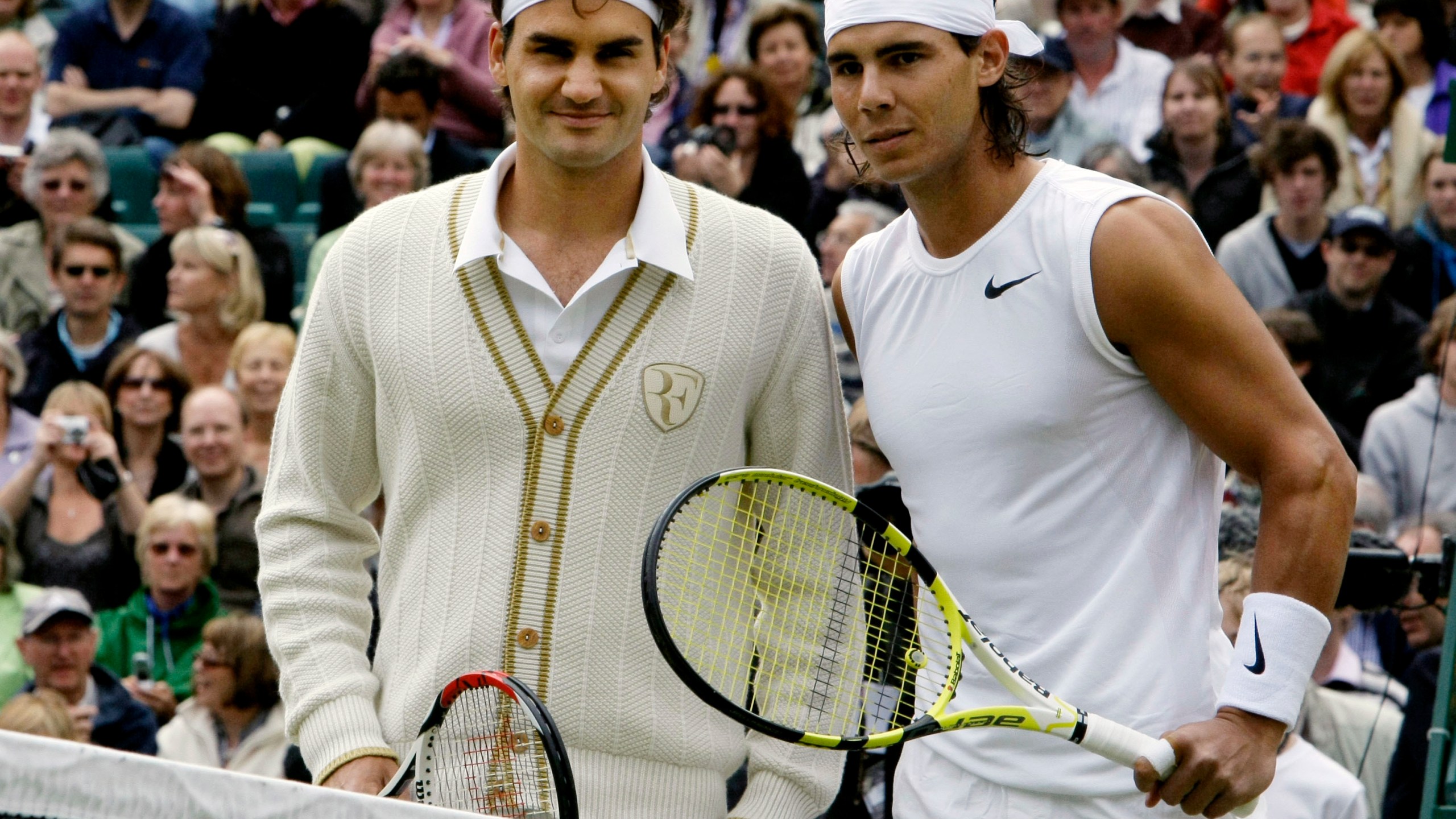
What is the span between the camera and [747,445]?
10.5 ft

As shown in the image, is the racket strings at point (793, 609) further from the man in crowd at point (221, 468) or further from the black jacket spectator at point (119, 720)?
the man in crowd at point (221, 468)

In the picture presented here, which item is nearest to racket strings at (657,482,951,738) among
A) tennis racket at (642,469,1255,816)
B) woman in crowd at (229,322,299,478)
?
tennis racket at (642,469,1255,816)

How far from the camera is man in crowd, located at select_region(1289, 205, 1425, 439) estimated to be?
7.35 meters

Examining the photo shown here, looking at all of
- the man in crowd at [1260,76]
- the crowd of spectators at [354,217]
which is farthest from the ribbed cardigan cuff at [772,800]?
the man in crowd at [1260,76]

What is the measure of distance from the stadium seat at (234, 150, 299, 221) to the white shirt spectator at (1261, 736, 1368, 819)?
6.58 m

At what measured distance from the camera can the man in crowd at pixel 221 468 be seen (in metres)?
7.02

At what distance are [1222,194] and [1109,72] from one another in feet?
3.23

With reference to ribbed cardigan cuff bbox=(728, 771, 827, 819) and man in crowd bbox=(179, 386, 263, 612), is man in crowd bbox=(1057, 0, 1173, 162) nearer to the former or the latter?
man in crowd bbox=(179, 386, 263, 612)

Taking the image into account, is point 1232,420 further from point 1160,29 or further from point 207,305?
point 1160,29

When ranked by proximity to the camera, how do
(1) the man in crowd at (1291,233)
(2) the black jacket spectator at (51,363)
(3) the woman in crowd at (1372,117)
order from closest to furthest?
(1) the man in crowd at (1291,233) < (2) the black jacket spectator at (51,363) < (3) the woman in crowd at (1372,117)

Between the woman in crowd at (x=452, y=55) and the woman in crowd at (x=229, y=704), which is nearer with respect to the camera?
the woman in crowd at (x=229, y=704)

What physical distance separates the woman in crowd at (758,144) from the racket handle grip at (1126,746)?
5753 mm

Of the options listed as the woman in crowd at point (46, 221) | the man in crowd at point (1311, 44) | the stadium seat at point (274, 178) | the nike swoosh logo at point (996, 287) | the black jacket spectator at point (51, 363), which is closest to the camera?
the nike swoosh logo at point (996, 287)

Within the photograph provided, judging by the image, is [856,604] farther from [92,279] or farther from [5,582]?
[92,279]
